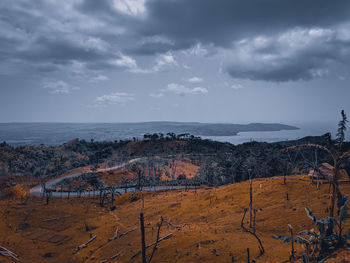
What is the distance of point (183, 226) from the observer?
17.6 meters

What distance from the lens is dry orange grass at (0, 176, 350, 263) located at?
38.7 ft

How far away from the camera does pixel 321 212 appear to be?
13852mm

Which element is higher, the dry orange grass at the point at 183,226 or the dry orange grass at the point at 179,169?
the dry orange grass at the point at 183,226

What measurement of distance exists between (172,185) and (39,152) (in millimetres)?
59402

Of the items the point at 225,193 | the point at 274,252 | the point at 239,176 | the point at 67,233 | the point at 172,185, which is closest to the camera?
the point at 274,252

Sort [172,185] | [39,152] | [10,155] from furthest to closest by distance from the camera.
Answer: [39,152], [10,155], [172,185]

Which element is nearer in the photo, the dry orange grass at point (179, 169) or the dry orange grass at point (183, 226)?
the dry orange grass at point (183, 226)

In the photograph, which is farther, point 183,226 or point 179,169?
point 179,169

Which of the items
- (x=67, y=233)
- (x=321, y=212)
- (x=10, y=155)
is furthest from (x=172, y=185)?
(x=10, y=155)

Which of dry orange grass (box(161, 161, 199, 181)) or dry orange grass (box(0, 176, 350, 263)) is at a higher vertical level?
dry orange grass (box(0, 176, 350, 263))

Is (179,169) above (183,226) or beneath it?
beneath

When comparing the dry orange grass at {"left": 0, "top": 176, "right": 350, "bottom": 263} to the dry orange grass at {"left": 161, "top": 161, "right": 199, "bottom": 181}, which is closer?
the dry orange grass at {"left": 0, "top": 176, "right": 350, "bottom": 263}

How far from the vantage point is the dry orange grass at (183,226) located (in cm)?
1179

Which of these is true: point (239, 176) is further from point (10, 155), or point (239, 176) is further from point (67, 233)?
point (10, 155)
